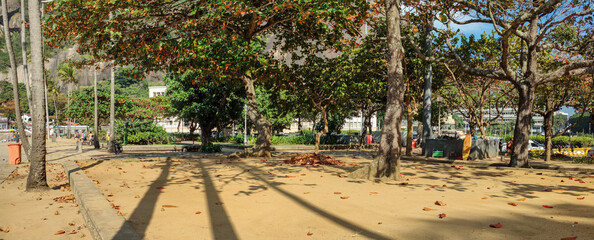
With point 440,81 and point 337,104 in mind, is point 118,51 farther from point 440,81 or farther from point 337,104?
point 440,81

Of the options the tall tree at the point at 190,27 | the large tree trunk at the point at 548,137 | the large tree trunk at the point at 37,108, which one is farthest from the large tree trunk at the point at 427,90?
the large tree trunk at the point at 37,108

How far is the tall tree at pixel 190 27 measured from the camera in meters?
12.6

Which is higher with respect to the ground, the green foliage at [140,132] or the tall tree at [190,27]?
the tall tree at [190,27]

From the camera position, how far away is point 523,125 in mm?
14570

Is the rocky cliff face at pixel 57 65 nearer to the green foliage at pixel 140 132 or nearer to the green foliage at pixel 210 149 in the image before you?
the green foliage at pixel 140 132

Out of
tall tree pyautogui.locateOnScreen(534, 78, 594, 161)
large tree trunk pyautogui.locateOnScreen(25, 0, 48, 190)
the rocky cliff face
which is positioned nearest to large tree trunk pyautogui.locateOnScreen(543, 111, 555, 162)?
tall tree pyautogui.locateOnScreen(534, 78, 594, 161)

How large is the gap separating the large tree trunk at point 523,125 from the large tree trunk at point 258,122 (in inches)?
399

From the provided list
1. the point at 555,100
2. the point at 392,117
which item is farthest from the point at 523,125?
the point at 555,100

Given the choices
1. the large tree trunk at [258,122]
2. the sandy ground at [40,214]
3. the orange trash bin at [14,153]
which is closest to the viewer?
the sandy ground at [40,214]

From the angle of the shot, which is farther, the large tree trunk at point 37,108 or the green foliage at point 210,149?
the green foliage at point 210,149

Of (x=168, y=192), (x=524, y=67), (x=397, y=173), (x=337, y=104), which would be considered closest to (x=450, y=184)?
(x=397, y=173)

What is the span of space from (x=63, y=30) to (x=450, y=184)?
1298cm

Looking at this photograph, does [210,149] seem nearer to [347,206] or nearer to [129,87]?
[347,206]

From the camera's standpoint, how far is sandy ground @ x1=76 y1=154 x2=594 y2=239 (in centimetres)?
516
